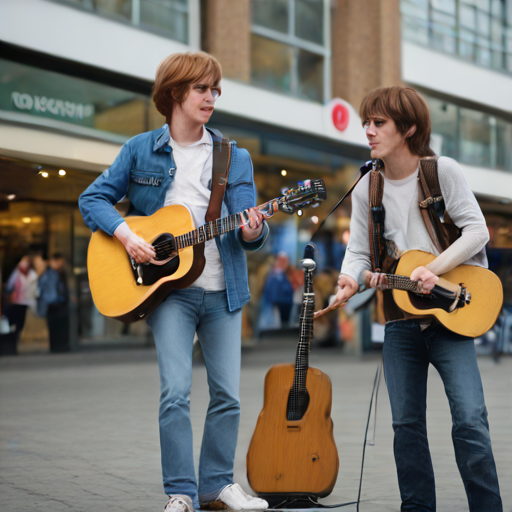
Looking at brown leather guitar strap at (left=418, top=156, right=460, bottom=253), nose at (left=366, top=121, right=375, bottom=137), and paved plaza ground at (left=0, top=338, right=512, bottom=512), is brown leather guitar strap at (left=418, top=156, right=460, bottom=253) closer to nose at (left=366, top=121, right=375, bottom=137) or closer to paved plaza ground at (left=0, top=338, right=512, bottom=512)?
nose at (left=366, top=121, right=375, bottom=137)

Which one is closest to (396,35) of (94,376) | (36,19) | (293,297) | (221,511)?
(293,297)

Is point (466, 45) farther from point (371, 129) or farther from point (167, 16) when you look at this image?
point (371, 129)

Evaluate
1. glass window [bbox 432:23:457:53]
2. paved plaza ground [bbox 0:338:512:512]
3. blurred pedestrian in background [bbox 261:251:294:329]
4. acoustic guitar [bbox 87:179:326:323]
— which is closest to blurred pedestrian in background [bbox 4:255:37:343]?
paved plaza ground [bbox 0:338:512:512]

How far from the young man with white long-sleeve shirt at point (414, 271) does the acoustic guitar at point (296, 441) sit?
0.35 meters

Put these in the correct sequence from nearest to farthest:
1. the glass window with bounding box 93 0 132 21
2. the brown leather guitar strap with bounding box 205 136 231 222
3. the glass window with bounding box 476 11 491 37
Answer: the brown leather guitar strap with bounding box 205 136 231 222 < the glass window with bounding box 93 0 132 21 < the glass window with bounding box 476 11 491 37

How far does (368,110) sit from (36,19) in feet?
23.5

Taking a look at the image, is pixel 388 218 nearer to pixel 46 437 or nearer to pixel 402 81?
pixel 46 437

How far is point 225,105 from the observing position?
432 inches

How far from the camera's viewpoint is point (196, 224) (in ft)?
10.9

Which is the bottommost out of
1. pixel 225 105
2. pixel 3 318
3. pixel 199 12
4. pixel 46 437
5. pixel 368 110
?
pixel 46 437

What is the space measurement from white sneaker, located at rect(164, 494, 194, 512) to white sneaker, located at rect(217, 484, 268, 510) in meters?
0.21

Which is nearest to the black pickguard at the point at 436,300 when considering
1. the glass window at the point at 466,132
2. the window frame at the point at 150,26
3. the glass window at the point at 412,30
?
the window frame at the point at 150,26

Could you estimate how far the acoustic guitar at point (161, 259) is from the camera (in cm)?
318

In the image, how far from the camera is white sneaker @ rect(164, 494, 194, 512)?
3.05 m
